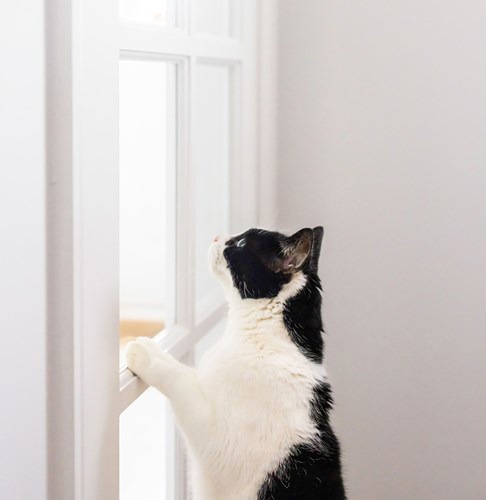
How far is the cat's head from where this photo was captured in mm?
1156

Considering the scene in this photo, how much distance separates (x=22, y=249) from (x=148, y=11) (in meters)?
0.56

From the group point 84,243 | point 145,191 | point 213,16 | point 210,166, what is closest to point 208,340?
point 210,166

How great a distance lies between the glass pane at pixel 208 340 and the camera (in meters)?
1.55

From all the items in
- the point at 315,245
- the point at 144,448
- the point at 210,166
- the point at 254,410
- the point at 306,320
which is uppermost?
the point at 210,166

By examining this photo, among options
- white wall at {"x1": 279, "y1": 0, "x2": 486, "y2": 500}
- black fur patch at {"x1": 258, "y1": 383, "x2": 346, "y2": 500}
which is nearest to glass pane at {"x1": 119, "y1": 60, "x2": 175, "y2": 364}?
black fur patch at {"x1": 258, "y1": 383, "x2": 346, "y2": 500}

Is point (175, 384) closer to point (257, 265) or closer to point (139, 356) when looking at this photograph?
point (139, 356)

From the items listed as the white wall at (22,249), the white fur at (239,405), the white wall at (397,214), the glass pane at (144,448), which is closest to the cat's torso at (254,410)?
the white fur at (239,405)

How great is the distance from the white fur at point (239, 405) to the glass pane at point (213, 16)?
548mm

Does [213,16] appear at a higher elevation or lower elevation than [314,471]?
higher

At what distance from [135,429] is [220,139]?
651 millimetres

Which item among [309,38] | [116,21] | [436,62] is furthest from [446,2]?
[116,21]

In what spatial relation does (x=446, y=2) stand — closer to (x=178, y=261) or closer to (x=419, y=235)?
(x=419, y=235)

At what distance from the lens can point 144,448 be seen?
1269mm

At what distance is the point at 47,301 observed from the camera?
800mm
